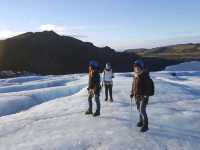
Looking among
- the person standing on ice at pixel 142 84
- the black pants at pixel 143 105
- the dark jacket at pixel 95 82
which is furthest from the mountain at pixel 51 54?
the person standing on ice at pixel 142 84

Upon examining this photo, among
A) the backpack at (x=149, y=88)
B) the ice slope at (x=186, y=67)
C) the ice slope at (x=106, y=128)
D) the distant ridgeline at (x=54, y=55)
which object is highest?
the distant ridgeline at (x=54, y=55)

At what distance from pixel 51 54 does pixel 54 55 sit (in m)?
0.75

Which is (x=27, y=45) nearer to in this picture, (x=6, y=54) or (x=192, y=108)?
(x=6, y=54)

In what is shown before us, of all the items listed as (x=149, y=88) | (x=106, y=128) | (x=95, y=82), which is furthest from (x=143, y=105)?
(x=95, y=82)

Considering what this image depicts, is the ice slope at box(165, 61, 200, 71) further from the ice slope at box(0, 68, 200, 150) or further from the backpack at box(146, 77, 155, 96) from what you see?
the backpack at box(146, 77, 155, 96)

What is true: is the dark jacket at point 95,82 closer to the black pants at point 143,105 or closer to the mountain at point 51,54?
the black pants at point 143,105

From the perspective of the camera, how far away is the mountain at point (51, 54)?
8319 cm

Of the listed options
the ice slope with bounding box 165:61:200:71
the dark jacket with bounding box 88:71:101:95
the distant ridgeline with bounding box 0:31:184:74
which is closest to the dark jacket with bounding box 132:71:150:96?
the dark jacket with bounding box 88:71:101:95

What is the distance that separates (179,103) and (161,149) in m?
8.79

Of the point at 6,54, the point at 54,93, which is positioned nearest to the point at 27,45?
the point at 6,54

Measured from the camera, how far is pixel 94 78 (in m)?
15.2

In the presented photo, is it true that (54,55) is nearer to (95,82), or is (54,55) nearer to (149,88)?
(95,82)

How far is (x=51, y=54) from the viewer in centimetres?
8750

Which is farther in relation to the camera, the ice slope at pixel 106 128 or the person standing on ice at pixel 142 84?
the person standing on ice at pixel 142 84
